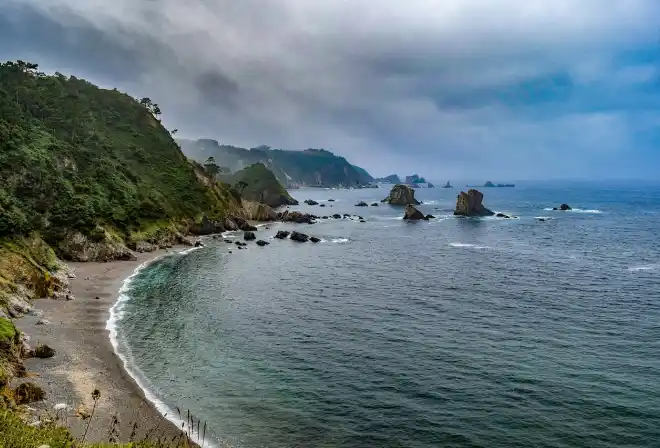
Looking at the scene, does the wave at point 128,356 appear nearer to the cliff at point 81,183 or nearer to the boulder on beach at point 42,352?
the boulder on beach at point 42,352

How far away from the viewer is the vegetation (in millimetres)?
96125

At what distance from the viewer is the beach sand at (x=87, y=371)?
118 ft

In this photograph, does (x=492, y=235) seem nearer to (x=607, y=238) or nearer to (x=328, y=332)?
(x=607, y=238)

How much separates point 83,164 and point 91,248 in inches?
1593

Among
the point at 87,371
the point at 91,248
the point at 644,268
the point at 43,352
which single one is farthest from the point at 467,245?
the point at 43,352

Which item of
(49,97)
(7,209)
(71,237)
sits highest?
(49,97)

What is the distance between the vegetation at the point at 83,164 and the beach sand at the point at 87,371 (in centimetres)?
1801

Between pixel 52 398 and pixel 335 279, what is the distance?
56.4m

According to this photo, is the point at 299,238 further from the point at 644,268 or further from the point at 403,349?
the point at 403,349

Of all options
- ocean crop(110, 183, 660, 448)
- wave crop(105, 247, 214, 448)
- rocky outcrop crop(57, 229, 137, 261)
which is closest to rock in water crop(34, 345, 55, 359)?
wave crop(105, 247, 214, 448)

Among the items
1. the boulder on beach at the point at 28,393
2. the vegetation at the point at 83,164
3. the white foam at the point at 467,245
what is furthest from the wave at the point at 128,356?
the white foam at the point at 467,245

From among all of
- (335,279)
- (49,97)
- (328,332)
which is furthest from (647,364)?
(49,97)

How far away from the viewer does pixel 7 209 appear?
7294 cm

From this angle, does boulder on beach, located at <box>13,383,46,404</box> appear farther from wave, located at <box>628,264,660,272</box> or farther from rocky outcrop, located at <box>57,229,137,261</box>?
wave, located at <box>628,264,660,272</box>
